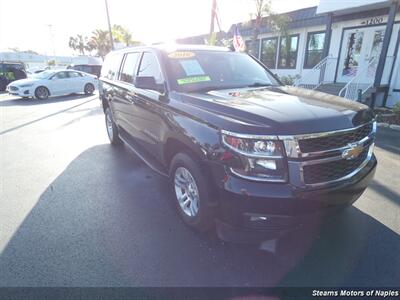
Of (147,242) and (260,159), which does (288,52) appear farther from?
(147,242)

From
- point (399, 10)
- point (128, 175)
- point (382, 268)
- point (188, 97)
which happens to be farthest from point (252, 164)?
point (399, 10)

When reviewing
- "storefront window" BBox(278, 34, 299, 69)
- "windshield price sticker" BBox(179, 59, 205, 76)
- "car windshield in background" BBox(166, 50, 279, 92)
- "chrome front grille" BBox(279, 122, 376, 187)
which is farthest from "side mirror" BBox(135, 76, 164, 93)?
"storefront window" BBox(278, 34, 299, 69)

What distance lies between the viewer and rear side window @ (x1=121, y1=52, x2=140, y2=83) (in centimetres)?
447

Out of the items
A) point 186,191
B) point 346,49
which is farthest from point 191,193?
point 346,49

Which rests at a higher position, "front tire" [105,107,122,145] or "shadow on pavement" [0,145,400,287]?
"front tire" [105,107,122,145]

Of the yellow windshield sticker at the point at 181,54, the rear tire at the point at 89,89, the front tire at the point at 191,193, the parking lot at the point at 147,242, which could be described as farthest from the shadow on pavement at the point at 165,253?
the rear tire at the point at 89,89

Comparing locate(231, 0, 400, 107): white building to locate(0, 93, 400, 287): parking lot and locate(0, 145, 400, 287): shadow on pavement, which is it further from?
locate(0, 145, 400, 287): shadow on pavement

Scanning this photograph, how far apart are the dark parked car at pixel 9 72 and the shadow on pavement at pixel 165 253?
751 inches

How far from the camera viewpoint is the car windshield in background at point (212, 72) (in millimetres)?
3352

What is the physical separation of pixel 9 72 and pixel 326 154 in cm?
2209

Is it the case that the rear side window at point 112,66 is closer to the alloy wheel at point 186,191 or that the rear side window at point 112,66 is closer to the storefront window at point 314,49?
the alloy wheel at point 186,191

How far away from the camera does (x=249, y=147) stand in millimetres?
2264

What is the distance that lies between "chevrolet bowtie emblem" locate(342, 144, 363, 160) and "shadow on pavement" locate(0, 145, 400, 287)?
31.2 inches

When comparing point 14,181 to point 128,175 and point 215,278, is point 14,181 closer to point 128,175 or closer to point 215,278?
point 128,175
